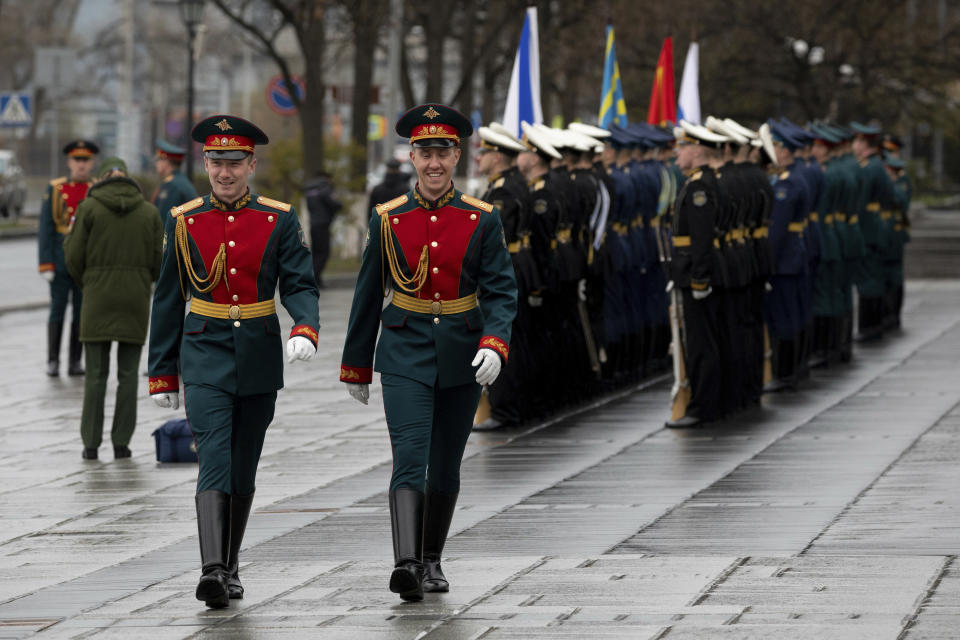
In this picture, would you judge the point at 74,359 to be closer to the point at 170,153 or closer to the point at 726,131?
the point at 170,153

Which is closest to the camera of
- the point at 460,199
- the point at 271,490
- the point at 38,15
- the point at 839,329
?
the point at 460,199

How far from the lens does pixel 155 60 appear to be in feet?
273

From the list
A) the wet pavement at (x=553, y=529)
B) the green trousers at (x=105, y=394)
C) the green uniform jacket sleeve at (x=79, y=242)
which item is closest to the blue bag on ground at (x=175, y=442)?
the wet pavement at (x=553, y=529)

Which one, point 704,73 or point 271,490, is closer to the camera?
point 271,490

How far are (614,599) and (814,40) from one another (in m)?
34.0

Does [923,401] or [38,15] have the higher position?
[38,15]

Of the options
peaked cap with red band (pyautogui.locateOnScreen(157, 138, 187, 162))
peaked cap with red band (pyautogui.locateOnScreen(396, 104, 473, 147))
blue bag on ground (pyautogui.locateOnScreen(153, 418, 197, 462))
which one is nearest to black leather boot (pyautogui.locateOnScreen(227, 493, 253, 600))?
peaked cap with red band (pyautogui.locateOnScreen(396, 104, 473, 147))

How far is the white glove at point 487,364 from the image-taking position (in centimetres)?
807

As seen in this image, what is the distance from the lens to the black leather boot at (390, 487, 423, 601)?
796 centimetres

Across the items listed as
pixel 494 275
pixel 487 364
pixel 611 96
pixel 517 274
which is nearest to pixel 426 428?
pixel 487 364

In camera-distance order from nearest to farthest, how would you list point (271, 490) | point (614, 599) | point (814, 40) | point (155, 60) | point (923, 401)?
1. point (614, 599)
2. point (271, 490)
3. point (923, 401)
4. point (814, 40)
5. point (155, 60)

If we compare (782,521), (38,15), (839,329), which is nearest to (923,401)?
(839,329)

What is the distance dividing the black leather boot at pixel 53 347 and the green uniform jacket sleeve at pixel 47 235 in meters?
0.58

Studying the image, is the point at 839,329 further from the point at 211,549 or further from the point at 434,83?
the point at 434,83
